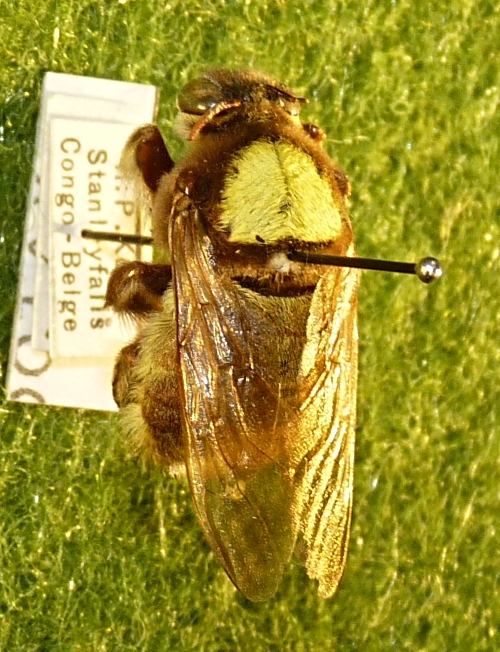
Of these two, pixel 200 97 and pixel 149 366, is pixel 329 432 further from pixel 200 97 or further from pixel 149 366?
pixel 200 97

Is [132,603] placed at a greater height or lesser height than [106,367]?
lesser

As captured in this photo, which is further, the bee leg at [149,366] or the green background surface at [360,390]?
the green background surface at [360,390]

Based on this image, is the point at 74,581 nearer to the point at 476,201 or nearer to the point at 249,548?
the point at 249,548

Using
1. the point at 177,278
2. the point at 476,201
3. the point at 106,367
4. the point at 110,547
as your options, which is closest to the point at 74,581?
the point at 110,547

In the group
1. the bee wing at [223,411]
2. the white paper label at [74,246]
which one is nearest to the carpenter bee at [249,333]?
the bee wing at [223,411]

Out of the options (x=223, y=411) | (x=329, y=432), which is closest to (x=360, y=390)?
(x=329, y=432)

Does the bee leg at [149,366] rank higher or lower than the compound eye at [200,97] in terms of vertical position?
lower

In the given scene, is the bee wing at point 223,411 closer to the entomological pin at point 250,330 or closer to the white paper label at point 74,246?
the entomological pin at point 250,330
